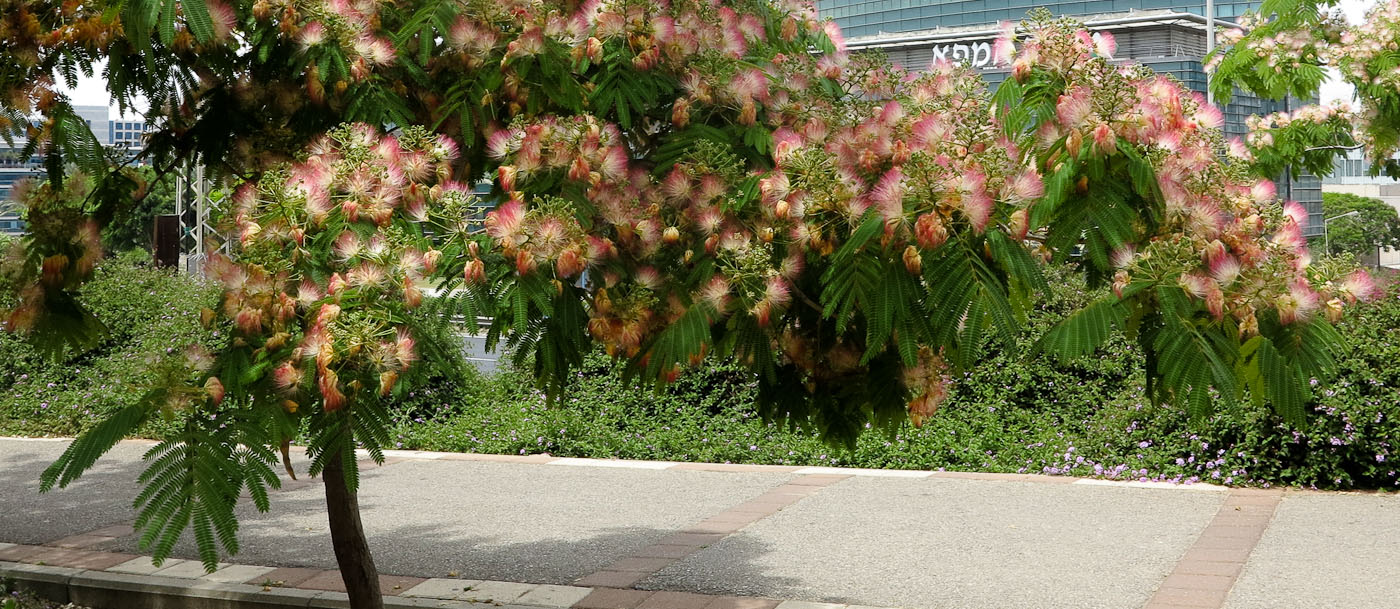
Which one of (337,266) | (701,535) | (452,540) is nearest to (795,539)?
(701,535)

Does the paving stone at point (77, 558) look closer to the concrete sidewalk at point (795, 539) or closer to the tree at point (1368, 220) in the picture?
the concrete sidewalk at point (795, 539)

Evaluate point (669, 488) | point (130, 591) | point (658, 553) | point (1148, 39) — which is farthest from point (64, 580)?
point (1148, 39)

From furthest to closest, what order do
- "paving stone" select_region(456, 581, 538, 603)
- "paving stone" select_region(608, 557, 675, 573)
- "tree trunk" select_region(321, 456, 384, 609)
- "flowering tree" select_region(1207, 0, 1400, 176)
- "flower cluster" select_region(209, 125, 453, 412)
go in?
1. "flowering tree" select_region(1207, 0, 1400, 176)
2. "paving stone" select_region(608, 557, 675, 573)
3. "paving stone" select_region(456, 581, 538, 603)
4. "tree trunk" select_region(321, 456, 384, 609)
5. "flower cluster" select_region(209, 125, 453, 412)

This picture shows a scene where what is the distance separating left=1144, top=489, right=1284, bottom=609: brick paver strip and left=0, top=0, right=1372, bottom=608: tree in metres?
2.85

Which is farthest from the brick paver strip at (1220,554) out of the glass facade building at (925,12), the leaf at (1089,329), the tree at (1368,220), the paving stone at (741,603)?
the glass facade building at (925,12)

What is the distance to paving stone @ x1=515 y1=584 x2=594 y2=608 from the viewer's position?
21.1 ft

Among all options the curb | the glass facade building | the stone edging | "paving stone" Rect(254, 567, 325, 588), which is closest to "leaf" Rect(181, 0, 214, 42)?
the stone edging

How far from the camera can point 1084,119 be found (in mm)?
3219

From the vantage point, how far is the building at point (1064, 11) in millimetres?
66625

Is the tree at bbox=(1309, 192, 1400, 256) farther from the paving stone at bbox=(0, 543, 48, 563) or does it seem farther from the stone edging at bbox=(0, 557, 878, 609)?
the paving stone at bbox=(0, 543, 48, 563)

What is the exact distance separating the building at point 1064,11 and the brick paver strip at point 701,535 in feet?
180

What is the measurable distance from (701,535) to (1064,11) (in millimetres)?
65087

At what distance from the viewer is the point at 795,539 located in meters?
7.83

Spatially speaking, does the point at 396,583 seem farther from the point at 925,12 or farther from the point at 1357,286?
the point at 925,12
